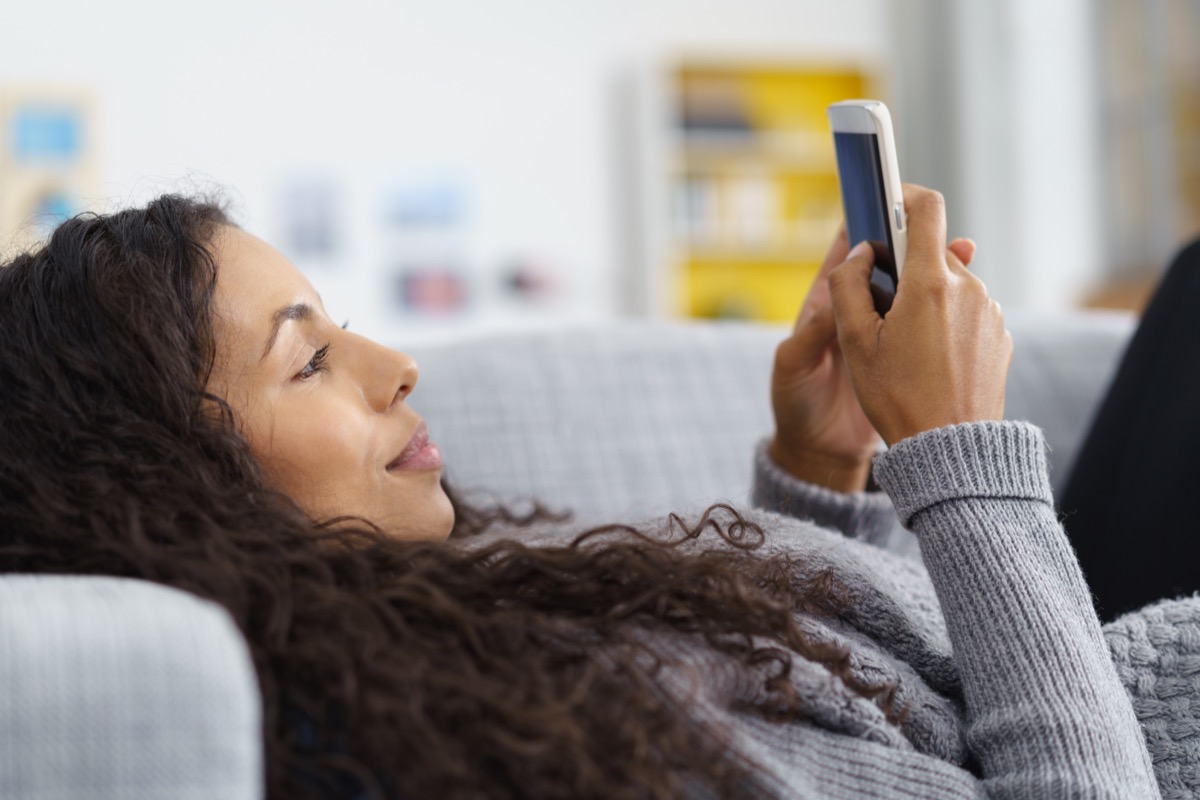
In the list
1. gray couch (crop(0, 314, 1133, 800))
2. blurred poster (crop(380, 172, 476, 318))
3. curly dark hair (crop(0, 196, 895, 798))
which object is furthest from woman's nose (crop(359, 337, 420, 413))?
blurred poster (crop(380, 172, 476, 318))

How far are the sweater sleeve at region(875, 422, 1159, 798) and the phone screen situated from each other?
0.18 metres

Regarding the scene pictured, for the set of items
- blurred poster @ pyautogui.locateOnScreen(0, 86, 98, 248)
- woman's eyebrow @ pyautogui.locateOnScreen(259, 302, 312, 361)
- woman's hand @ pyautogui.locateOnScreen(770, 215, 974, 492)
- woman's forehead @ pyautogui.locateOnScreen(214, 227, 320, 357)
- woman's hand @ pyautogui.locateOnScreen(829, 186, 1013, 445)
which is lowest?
woman's hand @ pyautogui.locateOnScreen(770, 215, 974, 492)

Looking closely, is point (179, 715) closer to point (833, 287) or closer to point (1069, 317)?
point (833, 287)

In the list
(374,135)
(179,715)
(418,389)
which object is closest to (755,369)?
(418,389)

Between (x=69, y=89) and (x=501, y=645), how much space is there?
3963mm

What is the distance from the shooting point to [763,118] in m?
4.67

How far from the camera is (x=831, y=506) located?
43.5 inches

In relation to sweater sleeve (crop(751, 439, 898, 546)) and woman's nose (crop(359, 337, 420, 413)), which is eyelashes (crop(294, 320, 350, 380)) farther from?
sweater sleeve (crop(751, 439, 898, 546))

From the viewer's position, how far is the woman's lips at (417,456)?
2.91ft

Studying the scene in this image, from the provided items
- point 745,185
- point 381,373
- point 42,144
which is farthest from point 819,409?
point 42,144

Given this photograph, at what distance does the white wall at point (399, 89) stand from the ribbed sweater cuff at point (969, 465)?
142 inches

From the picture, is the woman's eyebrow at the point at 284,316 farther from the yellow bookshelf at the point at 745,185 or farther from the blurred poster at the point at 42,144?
the yellow bookshelf at the point at 745,185

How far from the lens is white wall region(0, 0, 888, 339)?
4.04 m

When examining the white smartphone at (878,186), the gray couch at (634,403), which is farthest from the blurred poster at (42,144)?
the white smartphone at (878,186)
